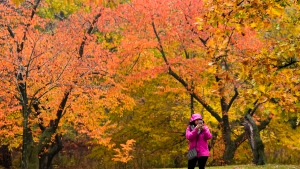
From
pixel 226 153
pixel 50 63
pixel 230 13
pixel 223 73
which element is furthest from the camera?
pixel 226 153

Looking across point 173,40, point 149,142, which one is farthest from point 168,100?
point 173,40

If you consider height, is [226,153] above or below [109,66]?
→ below

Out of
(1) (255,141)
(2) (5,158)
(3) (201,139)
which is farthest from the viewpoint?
(2) (5,158)

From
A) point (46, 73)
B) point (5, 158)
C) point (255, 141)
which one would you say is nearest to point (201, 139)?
point (255, 141)

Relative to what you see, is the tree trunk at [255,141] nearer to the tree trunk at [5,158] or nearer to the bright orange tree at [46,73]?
the bright orange tree at [46,73]

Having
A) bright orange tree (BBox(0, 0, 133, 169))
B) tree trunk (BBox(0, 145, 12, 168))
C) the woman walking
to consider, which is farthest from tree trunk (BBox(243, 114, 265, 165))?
tree trunk (BBox(0, 145, 12, 168))

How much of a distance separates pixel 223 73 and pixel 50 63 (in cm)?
1219

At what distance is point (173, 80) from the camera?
2030cm

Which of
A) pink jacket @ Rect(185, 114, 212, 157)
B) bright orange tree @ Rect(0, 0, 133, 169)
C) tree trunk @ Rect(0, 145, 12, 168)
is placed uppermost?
bright orange tree @ Rect(0, 0, 133, 169)

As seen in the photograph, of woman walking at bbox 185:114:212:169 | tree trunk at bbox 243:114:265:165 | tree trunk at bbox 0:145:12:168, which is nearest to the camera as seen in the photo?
woman walking at bbox 185:114:212:169

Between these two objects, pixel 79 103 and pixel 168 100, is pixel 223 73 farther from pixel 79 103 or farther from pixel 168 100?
pixel 168 100

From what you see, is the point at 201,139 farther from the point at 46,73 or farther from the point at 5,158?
the point at 5,158

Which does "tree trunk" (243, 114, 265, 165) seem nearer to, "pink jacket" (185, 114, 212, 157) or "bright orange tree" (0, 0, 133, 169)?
"bright orange tree" (0, 0, 133, 169)

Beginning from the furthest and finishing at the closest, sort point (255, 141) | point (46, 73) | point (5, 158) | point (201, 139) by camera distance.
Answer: point (5, 158)
point (46, 73)
point (255, 141)
point (201, 139)
